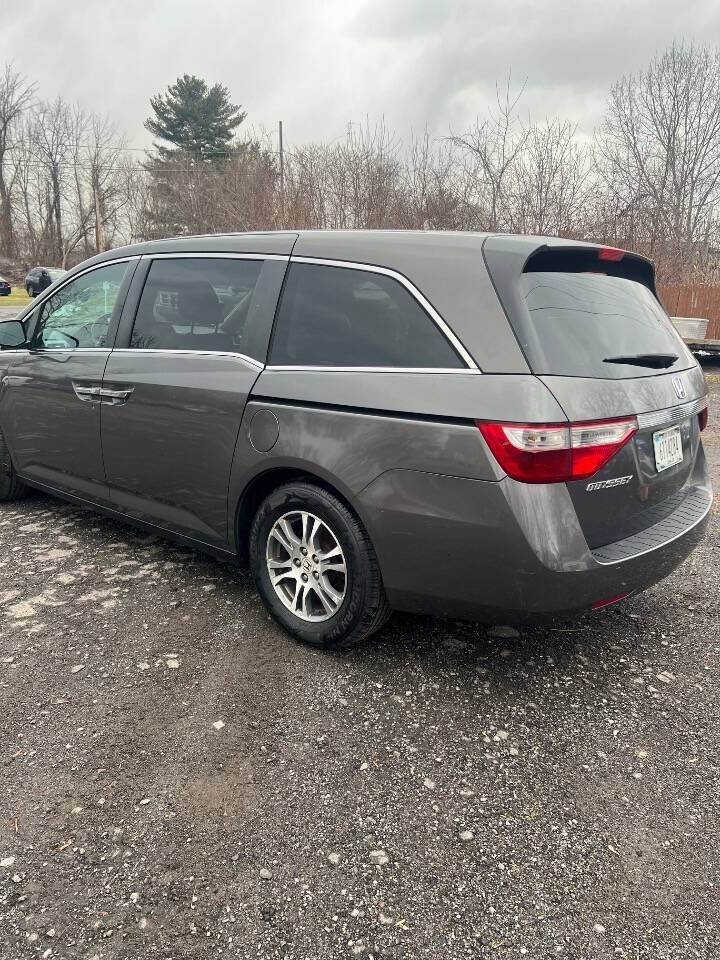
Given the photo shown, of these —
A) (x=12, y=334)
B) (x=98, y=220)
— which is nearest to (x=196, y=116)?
(x=98, y=220)

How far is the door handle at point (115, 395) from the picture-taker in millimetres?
3568

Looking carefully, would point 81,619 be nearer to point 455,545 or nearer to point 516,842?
point 455,545

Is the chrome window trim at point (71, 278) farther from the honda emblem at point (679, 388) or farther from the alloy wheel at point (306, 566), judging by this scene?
the honda emblem at point (679, 388)

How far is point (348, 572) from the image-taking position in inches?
109

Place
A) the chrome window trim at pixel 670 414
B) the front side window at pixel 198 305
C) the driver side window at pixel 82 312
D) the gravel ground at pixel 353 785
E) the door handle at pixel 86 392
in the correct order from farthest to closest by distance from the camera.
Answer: the driver side window at pixel 82 312, the door handle at pixel 86 392, the front side window at pixel 198 305, the chrome window trim at pixel 670 414, the gravel ground at pixel 353 785

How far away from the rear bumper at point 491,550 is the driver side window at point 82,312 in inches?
85.6

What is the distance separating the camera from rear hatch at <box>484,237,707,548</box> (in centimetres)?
237

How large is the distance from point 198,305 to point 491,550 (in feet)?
6.39

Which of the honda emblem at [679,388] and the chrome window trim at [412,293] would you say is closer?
the chrome window trim at [412,293]

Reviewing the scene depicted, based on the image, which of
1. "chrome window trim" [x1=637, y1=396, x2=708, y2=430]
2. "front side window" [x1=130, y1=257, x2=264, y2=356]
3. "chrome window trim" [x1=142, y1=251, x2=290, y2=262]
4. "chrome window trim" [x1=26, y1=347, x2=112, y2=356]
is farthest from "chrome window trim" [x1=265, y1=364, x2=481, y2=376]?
"chrome window trim" [x1=26, y1=347, x2=112, y2=356]

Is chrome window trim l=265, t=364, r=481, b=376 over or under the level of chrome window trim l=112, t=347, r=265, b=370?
under

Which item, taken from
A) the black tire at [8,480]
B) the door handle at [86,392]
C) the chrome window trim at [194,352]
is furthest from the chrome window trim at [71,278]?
the black tire at [8,480]

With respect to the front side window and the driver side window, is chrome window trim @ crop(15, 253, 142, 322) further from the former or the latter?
the front side window

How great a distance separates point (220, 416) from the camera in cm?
312
